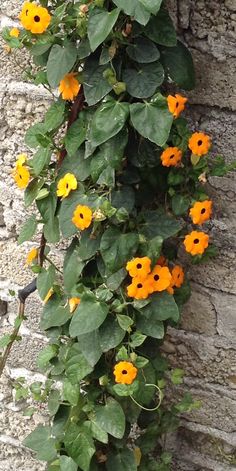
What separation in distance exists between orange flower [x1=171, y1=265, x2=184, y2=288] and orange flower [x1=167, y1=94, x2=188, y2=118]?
0.36m

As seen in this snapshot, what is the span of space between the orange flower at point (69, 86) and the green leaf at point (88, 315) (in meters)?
0.42

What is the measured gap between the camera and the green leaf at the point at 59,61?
1437 mm

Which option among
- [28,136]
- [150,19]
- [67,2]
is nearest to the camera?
[150,19]

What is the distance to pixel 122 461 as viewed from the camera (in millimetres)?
1707

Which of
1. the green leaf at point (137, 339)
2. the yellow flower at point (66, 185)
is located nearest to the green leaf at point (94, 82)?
the yellow flower at point (66, 185)

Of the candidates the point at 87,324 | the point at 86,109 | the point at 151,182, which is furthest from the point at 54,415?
the point at 86,109

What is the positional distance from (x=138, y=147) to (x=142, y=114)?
11cm

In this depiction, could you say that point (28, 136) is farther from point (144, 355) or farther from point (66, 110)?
point (144, 355)

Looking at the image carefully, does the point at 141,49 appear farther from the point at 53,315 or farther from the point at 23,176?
the point at 53,315

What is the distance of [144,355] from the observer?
65.4 inches

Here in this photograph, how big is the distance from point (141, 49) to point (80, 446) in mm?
869

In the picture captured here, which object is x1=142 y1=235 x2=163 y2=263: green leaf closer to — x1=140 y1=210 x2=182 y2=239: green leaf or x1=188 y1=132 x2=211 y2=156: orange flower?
x1=140 y1=210 x2=182 y2=239: green leaf

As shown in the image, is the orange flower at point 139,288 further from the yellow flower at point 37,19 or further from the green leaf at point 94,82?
the yellow flower at point 37,19

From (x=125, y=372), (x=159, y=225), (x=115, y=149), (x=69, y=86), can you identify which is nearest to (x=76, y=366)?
(x=125, y=372)
